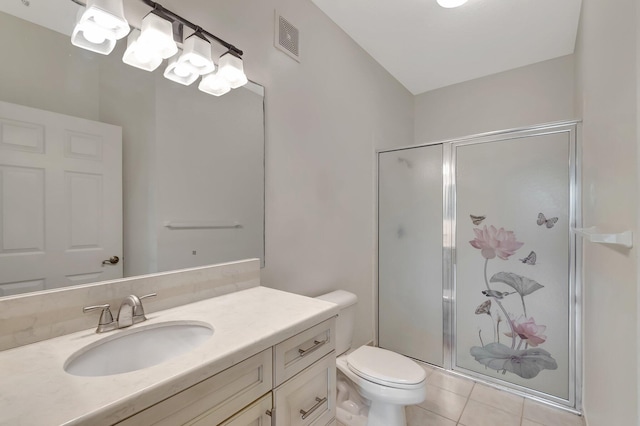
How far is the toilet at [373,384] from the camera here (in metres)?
1.45

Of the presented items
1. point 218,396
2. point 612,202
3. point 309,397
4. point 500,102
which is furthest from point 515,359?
point 500,102

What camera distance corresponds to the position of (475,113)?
2.94 metres

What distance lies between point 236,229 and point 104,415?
966 millimetres

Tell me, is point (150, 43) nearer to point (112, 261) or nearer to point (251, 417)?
point (112, 261)

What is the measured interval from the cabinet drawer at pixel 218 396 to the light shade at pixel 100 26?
1144mm

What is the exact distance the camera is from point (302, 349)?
3.33 feet

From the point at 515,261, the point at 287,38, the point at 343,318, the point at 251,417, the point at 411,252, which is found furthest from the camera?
the point at 411,252

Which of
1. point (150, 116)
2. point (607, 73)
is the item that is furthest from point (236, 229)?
point (607, 73)

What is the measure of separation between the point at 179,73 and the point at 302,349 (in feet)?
4.01

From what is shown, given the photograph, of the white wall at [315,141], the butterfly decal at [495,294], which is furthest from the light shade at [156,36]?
the butterfly decal at [495,294]

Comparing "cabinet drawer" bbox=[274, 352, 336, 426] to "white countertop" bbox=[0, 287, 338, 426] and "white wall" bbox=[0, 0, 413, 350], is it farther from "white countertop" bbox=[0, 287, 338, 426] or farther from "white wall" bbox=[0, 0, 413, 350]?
"white wall" bbox=[0, 0, 413, 350]

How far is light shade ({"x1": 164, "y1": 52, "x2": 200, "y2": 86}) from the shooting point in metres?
1.21

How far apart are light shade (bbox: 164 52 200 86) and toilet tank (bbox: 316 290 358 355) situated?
55.1 inches

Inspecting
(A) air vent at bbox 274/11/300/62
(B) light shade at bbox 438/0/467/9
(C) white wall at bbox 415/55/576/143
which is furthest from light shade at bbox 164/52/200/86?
(C) white wall at bbox 415/55/576/143
